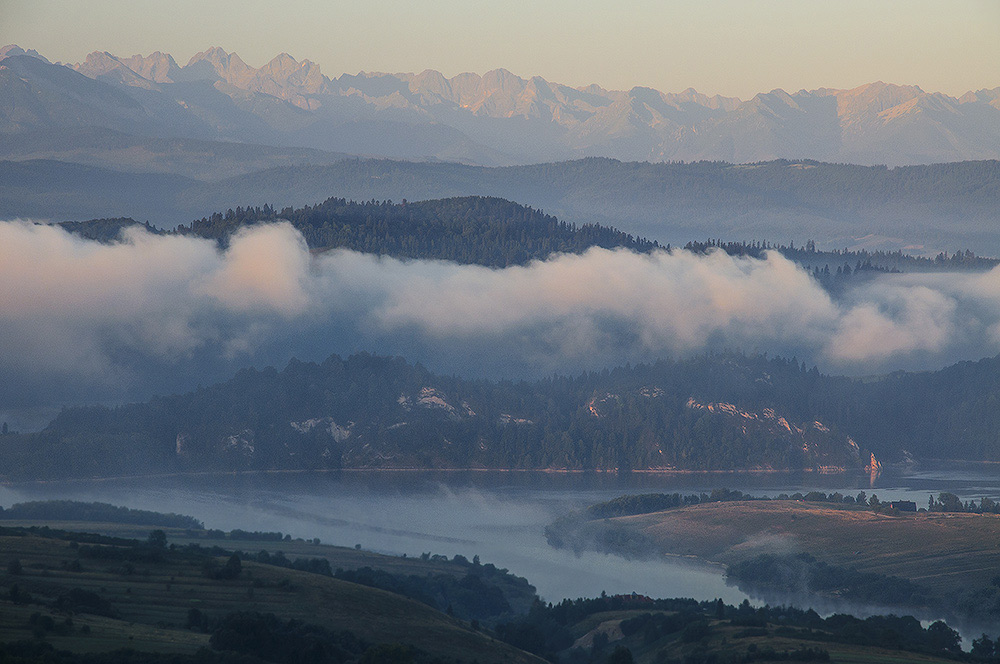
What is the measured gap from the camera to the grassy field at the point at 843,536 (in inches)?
5723

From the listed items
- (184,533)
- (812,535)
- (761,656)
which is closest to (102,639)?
(761,656)

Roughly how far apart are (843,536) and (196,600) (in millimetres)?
88898

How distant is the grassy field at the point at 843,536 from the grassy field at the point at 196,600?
2323 inches

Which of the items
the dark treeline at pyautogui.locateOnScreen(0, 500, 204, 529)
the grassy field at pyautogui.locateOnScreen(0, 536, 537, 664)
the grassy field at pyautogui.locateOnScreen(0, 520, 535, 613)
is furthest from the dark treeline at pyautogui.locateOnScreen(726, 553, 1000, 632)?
the dark treeline at pyautogui.locateOnScreen(0, 500, 204, 529)

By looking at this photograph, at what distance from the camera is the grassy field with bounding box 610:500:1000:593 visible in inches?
5723

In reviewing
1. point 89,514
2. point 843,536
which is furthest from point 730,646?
point 89,514

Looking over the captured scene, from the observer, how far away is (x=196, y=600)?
3548 inches

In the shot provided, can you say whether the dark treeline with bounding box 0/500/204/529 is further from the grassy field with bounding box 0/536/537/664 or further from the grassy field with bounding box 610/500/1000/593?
the grassy field with bounding box 0/536/537/664

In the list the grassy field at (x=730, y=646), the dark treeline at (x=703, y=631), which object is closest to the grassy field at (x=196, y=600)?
the dark treeline at (x=703, y=631)

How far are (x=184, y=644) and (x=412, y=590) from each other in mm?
39925

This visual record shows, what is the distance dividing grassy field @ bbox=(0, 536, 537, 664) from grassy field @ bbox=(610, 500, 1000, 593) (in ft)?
194

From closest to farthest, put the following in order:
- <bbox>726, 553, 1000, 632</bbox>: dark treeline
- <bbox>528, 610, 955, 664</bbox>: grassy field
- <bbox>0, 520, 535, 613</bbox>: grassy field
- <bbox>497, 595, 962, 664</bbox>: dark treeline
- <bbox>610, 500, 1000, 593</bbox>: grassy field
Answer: <bbox>528, 610, 955, 664</bbox>: grassy field, <bbox>497, 595, 962, 664</bbox>: dark treeline, <bbox>726, 553, 1000, 632</bbox>: dark treeline, <bbox>0, 520, 535, 613</bbox>: grassy field, <bbox>610, 500, 1000, 593</bbox>: grassy field

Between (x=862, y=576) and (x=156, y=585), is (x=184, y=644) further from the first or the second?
(x=862, y=576)

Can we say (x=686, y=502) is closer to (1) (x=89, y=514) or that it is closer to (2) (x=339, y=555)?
(2) (x=339, y=555)
